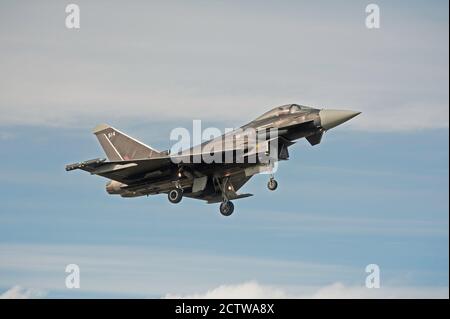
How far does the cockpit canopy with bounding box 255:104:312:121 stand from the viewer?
176 ft

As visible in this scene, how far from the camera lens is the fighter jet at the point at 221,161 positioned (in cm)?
5331

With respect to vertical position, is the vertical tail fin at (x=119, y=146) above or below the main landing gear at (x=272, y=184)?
above

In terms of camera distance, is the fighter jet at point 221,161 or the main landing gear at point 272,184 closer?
the main landing gear at point 272,184

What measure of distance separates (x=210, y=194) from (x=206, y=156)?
12.8 ft

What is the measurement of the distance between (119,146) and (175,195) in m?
6.27

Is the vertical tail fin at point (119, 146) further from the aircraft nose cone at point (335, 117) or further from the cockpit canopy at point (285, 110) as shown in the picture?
the aircraft nose cone at point (335, 117)

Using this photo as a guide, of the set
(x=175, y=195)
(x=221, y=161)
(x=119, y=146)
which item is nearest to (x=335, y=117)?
(x=221, y=161)

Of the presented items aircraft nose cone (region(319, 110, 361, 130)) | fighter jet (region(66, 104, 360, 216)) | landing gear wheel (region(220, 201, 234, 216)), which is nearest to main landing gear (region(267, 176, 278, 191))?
fighter jet (region(66, 104, 360, 216))

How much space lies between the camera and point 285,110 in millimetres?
54062

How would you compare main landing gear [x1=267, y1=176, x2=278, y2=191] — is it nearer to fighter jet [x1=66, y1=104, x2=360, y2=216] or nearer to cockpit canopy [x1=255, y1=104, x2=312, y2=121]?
fighter jet [x1=66, y1=104, x2=360, y2=216]

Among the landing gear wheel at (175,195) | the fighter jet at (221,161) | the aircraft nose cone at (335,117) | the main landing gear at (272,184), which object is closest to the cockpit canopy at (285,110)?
the fighter jet at (221,161)

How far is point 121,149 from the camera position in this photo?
5938 cm
